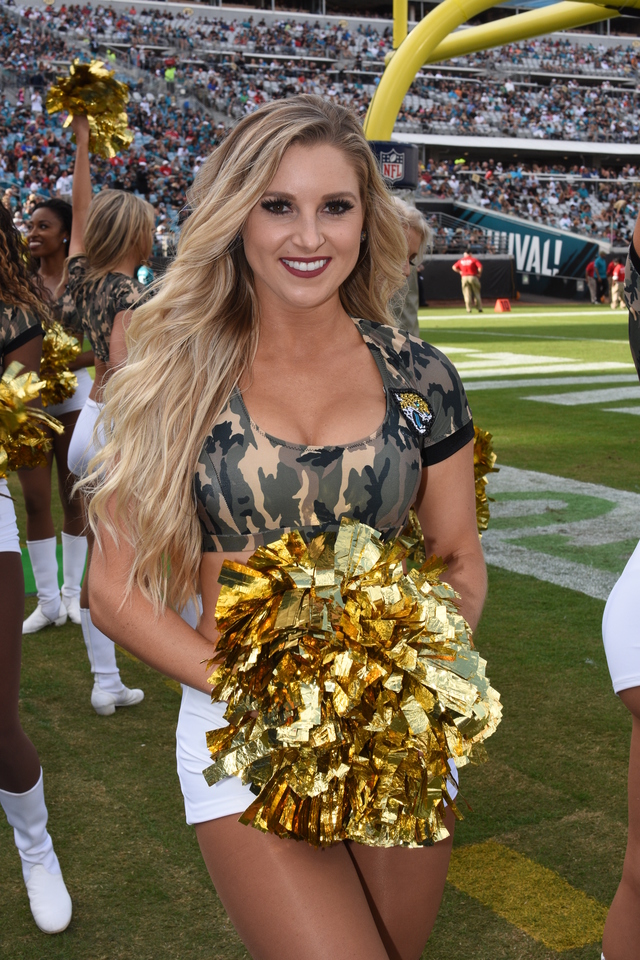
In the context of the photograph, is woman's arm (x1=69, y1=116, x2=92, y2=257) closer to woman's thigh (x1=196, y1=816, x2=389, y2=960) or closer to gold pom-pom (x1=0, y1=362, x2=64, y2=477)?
gold pom-pom (x1=0, y1=362, x2=64, y2=477)

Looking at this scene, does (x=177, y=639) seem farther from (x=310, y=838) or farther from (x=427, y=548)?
(x=427, y=548)

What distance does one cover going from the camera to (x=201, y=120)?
35.0 metres

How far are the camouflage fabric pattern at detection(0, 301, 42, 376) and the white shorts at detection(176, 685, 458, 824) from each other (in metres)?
1.21

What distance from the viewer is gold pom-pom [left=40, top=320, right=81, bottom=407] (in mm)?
3779

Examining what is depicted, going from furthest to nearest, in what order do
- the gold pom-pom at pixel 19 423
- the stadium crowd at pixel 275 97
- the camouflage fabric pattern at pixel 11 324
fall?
1. the stadium crowd at pixel 275 97
2. the camouflage fabric pattern at pixel 11 324
3. the gold pom-pom at pixel 19 423

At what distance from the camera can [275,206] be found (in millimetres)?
1598

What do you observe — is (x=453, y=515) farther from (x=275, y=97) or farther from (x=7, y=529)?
(x=275, y=97)

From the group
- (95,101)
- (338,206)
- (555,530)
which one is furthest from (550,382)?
(338,206)

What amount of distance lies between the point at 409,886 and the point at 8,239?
189 cm

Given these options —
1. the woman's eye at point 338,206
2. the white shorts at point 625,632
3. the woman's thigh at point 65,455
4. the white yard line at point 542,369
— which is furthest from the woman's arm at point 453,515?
the white yard line at point 542,369

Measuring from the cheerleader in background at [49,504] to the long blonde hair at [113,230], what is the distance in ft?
1.72

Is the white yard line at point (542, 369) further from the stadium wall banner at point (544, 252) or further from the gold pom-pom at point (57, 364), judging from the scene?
the stadium wall banner at point (544, 252)

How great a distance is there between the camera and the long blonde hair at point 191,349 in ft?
5.11

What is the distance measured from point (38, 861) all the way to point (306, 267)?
5.19 ft
